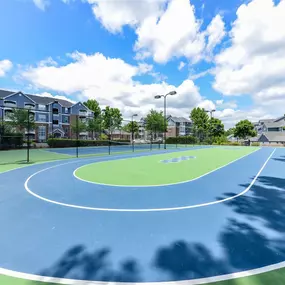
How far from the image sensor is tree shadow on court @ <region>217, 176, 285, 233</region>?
3.86m

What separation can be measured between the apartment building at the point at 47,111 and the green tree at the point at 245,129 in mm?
41626

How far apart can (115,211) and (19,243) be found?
192 centimetres

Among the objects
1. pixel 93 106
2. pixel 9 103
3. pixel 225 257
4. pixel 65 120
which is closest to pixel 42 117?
pixel 65 120

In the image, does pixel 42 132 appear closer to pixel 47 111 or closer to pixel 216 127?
pixel 47 111

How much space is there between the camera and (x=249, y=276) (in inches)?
90.0

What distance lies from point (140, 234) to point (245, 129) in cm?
5630

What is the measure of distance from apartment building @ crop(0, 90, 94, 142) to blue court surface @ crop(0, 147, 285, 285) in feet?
107

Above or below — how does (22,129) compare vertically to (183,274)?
above

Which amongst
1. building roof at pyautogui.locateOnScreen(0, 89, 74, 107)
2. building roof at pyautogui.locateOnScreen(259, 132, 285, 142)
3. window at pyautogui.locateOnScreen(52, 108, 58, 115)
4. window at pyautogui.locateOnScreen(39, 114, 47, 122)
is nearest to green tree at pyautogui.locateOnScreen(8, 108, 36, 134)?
building roof at pyautogui.locateOnScreen(0, 89, 74, 107)

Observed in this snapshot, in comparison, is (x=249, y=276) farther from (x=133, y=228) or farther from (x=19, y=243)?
(x=19, y=243)

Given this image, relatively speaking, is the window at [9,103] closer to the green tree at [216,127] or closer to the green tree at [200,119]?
the green tree at [200,119]

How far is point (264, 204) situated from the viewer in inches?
190

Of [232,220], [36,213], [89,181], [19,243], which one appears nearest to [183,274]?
[232,220]

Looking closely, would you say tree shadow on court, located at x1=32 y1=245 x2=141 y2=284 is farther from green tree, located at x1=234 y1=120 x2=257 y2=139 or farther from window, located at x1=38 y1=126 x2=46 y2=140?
green tree, located at x1=234 y1=120 x2=257 y2=139
